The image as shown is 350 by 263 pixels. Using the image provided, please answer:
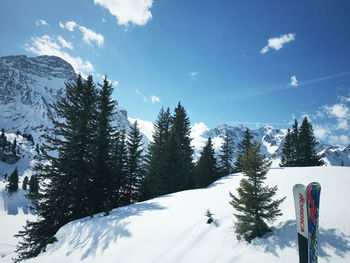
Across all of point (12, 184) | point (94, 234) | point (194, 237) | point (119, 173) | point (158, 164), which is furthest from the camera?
point (12, 184)

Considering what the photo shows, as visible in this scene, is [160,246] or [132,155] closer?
[160,246]

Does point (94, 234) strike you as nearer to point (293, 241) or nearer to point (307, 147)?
point (293, 241)

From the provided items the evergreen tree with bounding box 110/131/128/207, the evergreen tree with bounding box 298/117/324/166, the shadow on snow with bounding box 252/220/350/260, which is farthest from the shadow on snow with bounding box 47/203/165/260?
the evergreen tree with bounding box 298/117/324/166

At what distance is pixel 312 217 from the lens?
422 centimetres

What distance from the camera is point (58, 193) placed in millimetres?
13000

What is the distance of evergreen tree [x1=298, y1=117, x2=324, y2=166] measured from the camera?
29.7 metres

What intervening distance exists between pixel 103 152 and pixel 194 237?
40.2 ft

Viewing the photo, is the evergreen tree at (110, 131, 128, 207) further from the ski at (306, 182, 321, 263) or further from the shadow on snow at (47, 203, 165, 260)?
the ski at (306, 182, 321, 263)

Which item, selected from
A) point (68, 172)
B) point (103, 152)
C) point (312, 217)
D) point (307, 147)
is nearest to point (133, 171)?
point (103, 152)

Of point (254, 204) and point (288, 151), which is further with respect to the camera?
point (288, 151)

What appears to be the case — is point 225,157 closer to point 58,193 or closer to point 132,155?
point 132,155

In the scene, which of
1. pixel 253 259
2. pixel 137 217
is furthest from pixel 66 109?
pixel 253 259

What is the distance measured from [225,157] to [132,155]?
19.6m

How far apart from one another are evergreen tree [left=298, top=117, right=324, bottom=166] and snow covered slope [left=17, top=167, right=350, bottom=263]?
2286 cm
